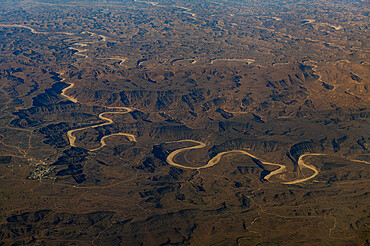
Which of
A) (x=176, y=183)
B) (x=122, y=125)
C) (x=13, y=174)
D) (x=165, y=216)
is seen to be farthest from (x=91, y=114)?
(x=165, y=216)

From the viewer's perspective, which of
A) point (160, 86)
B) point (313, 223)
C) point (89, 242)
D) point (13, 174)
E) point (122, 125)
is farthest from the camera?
point (160, 86)

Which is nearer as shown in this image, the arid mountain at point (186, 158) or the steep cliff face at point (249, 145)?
the arid mountain at point (186, 158)

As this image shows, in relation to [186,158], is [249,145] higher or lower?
higher

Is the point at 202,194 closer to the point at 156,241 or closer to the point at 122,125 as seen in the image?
the point at 156,241

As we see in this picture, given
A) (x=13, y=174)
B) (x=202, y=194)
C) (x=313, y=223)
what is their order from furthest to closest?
(x=13, y=174) → (x=202, y=194) → (x=313, y=223)

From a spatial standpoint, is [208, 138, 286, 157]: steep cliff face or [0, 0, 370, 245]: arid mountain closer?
[0, 0, 370, 245]: arid mountain

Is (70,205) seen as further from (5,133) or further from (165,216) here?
(5,133)

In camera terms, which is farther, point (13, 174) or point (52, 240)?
point (13, 174)

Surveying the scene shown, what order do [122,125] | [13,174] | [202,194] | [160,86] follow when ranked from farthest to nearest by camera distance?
[160,86]
[122,125]
[13,174]
[202,194]

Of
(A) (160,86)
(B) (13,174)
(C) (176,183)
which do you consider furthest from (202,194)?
(A) (160,86)
